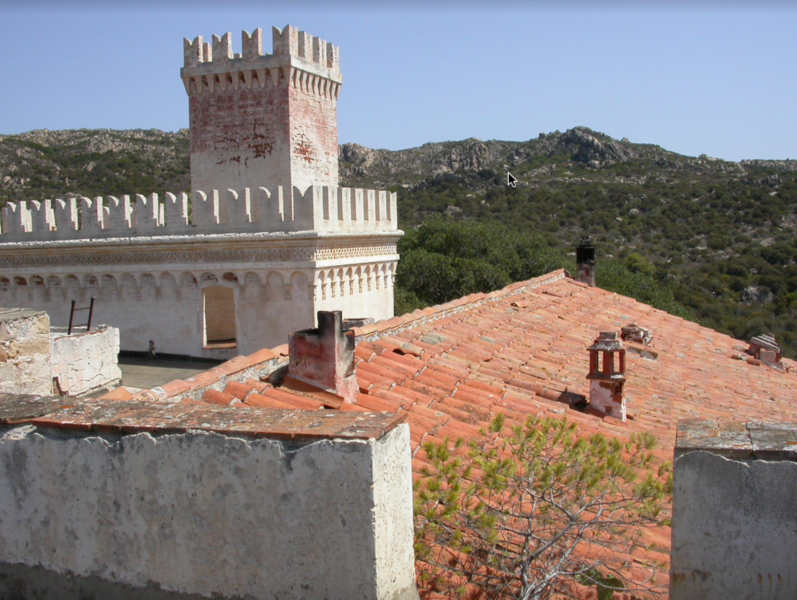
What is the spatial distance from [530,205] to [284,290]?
38.5m

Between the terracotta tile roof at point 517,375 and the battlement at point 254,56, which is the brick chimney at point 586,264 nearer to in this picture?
the terracotta tile roof at point 517,375

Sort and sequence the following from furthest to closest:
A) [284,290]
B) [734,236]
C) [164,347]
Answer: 1. [734,236]
2. [164,347]
3. [284,290]

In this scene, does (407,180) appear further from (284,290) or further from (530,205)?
(284,290)

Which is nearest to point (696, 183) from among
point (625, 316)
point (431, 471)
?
point (625, 316)

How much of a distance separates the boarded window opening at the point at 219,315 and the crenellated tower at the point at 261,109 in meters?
2.44

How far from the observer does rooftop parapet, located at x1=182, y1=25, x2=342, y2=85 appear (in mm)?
13688

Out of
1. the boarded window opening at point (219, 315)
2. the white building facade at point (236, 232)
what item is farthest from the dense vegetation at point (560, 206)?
the white building facade at point (236, 232)

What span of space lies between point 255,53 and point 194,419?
12.2 meters

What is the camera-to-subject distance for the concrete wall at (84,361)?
7.87m

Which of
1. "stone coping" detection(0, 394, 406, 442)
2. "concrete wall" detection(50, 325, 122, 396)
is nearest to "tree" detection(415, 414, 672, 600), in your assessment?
"stone coping" detection(0, 394, 406, 442)

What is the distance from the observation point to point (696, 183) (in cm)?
5116

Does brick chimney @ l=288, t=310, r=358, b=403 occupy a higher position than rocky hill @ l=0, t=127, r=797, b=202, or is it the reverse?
rocky hill @ l=0, t=127, r=797, b=202

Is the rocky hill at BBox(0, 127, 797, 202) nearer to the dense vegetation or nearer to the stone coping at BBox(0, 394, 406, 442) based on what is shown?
the dense vegetation

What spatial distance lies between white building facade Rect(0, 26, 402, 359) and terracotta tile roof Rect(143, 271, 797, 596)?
10.2 feet
